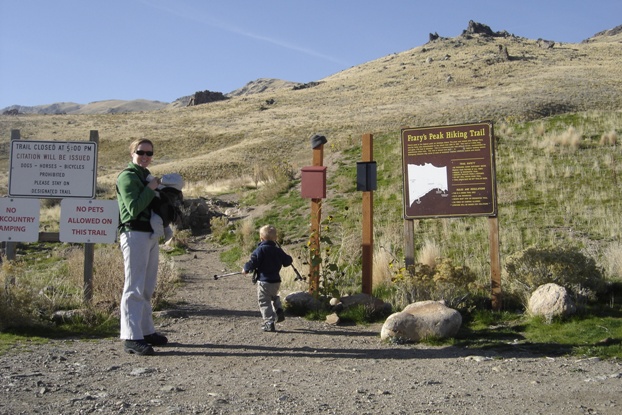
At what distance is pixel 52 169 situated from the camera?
888cm

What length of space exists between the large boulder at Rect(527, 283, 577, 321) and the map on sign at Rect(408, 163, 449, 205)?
1.87m

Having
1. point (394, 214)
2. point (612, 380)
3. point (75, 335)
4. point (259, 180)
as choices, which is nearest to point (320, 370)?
point (612, 380)

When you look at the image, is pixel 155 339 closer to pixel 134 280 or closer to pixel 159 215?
pixel 134 280

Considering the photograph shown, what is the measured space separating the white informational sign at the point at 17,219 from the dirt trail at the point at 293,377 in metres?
2.05

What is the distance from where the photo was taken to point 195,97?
99.9m

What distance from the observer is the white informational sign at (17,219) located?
28.9 feet

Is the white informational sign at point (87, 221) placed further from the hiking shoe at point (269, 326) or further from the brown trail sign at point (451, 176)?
the brown trail sign at point (451, 176)

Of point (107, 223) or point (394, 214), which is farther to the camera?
point (394, 214)

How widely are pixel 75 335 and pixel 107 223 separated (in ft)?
5.25

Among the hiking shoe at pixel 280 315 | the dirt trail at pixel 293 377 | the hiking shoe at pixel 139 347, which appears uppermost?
the hiking shoe at pixel 280 315

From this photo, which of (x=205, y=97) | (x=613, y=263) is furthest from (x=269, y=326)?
(x=205, y=97)

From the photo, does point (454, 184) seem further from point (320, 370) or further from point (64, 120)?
point (64, 120)

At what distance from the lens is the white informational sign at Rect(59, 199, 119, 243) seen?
8.74 meters

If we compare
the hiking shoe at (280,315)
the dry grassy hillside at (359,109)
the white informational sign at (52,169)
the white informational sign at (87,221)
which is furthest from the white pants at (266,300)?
the dry grassy hillside at (359,109)
